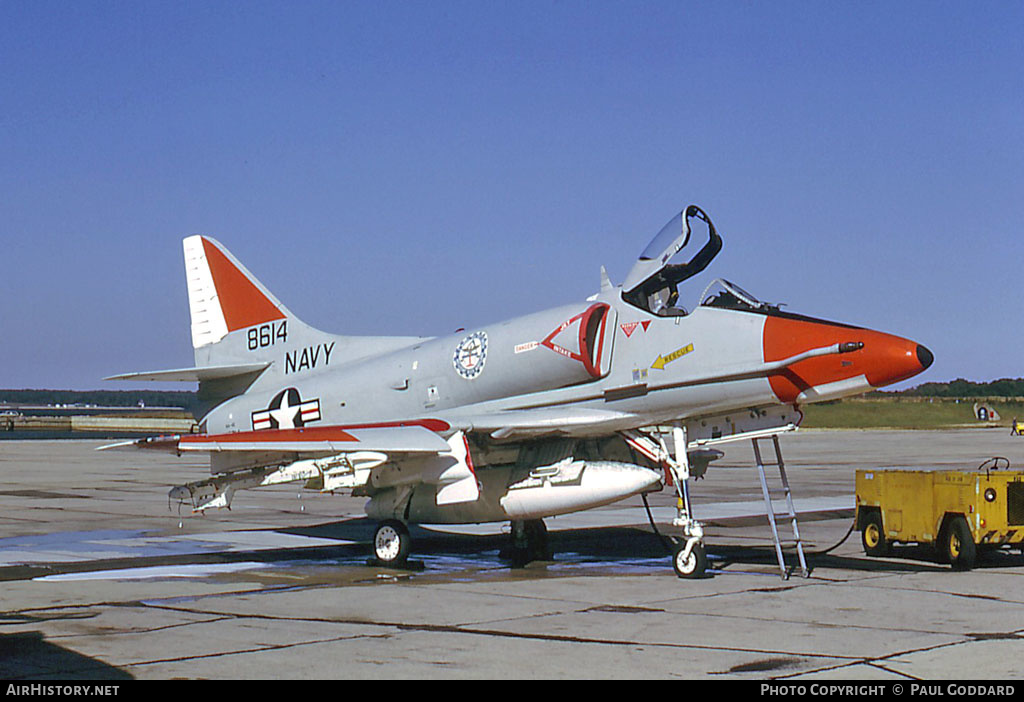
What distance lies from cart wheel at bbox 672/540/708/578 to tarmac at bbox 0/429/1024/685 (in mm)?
130

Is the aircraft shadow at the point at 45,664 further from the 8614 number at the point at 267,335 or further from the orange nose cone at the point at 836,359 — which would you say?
the 8614 number at the point at 267,335

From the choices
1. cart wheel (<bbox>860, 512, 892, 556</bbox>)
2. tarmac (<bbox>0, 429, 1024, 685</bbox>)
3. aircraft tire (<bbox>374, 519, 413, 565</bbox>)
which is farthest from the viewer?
cart wheel (<bbox>860, 512, 892, 556</bbox>)

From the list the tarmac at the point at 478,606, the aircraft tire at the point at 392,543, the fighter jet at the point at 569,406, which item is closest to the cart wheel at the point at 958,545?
the tarmac at the point at 478,606

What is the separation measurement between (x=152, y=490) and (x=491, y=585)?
1827cm

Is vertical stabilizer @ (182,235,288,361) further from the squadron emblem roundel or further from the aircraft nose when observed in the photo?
the aircraft nose

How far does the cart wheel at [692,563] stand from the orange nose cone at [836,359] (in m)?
1.92

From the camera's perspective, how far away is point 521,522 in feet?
52.5

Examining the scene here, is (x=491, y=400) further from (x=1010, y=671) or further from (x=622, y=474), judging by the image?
(x=1010, y=671)

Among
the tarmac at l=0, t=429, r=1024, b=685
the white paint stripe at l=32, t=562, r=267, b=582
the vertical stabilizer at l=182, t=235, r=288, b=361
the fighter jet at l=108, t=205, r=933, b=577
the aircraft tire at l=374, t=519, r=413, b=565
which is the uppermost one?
the vertical stabilizer at l=182, t=235, r=288, b=361

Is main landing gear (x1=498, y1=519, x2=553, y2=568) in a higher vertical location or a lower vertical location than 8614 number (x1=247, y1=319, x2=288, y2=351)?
lower

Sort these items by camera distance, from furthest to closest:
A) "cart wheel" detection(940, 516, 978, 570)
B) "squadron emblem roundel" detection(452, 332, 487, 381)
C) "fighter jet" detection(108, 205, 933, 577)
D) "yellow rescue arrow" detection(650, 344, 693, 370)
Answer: "squadron emblem roundel" detection(452, 332, 487, 381) → "cart wheel" detection(940, 516, 978, 570) → "yellow rescue arrow" detection(650, 344, 693, 370) → "fighter jet" detection(108, 205, 933, 577)

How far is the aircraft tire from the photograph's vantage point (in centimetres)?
1491

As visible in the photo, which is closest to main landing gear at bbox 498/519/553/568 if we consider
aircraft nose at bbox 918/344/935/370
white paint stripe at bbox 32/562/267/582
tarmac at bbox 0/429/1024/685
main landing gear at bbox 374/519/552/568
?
main landing gear at bbox 374/519/552/568
